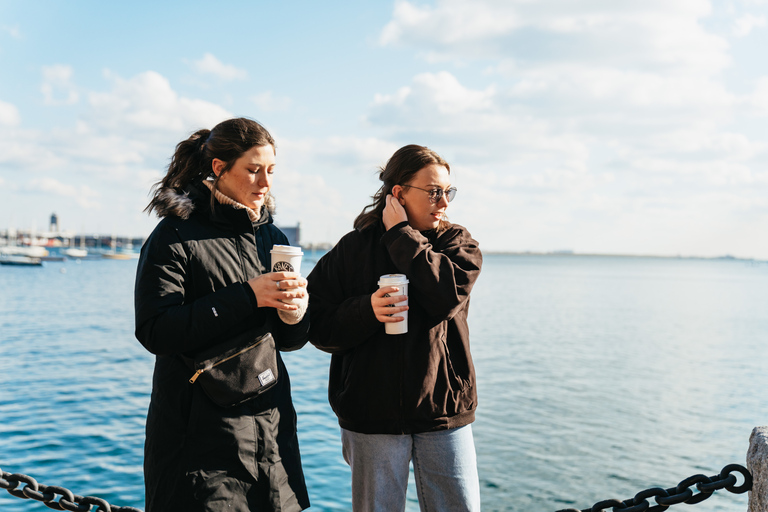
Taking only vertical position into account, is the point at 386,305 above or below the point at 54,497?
above

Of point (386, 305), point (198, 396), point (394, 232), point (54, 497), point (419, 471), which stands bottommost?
point (54, 497)

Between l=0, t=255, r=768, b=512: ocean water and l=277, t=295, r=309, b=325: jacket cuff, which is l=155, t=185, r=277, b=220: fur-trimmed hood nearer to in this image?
l=277, t=295, r=309, b=325: jacket cuff

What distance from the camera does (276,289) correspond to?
2307 mm

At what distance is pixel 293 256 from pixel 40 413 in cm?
1286

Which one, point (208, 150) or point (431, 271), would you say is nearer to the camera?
point (208, 150)

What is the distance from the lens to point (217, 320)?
2225 mm

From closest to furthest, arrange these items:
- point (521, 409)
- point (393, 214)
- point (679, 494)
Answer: point (679, 494) < point (393, 214) < point (521, 409)

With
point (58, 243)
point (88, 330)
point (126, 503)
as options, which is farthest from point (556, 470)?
point (58, 243)

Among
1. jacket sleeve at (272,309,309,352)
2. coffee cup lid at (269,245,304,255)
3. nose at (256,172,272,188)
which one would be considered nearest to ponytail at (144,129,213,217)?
nose at (256,172,272,188)

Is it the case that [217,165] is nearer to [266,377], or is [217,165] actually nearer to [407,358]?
[266,377]

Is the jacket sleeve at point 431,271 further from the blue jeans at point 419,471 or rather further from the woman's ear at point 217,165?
the woman's ear at point 217,165

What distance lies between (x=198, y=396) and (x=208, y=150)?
103cm

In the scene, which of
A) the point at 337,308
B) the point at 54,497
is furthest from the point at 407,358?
the point at 54,497

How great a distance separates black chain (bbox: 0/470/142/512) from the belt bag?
1.03 metres
